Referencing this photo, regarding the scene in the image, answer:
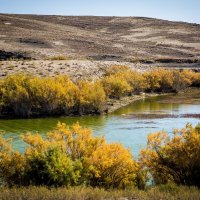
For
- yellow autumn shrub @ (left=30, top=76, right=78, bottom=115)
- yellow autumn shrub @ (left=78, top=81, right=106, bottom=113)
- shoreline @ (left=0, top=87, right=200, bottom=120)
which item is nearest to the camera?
yellow autumn shrub @ (left=30, top=76, right=78, bottom=115)

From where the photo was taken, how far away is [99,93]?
6394cm

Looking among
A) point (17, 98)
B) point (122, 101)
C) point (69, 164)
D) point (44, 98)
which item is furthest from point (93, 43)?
point (69, 164)

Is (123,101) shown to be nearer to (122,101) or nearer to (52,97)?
(122,101)

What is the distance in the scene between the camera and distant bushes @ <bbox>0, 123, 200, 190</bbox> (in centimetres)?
2628

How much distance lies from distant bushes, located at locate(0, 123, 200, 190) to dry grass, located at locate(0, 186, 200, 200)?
230 centimetres

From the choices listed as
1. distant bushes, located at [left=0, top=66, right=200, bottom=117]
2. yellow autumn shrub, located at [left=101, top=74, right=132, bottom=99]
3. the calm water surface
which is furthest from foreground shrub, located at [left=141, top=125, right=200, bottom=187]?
yellow autumn shrub, located at [left=101, top=74, right=132, bottom=99]

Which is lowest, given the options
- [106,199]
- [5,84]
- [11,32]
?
[106,199]

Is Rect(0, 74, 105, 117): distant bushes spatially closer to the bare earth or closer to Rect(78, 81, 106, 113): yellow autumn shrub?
Rect(78, 81, 106, 113): yellow autumn shrub

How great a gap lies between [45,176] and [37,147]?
263 cm

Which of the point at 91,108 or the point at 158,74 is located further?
the point at 158,74

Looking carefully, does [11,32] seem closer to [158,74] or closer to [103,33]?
[103,33]

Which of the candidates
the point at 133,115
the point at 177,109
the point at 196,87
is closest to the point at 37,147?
the point at 133,115

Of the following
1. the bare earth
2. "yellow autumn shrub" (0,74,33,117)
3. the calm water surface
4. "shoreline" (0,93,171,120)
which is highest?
the bare earth

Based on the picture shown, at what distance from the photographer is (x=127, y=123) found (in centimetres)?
5606
